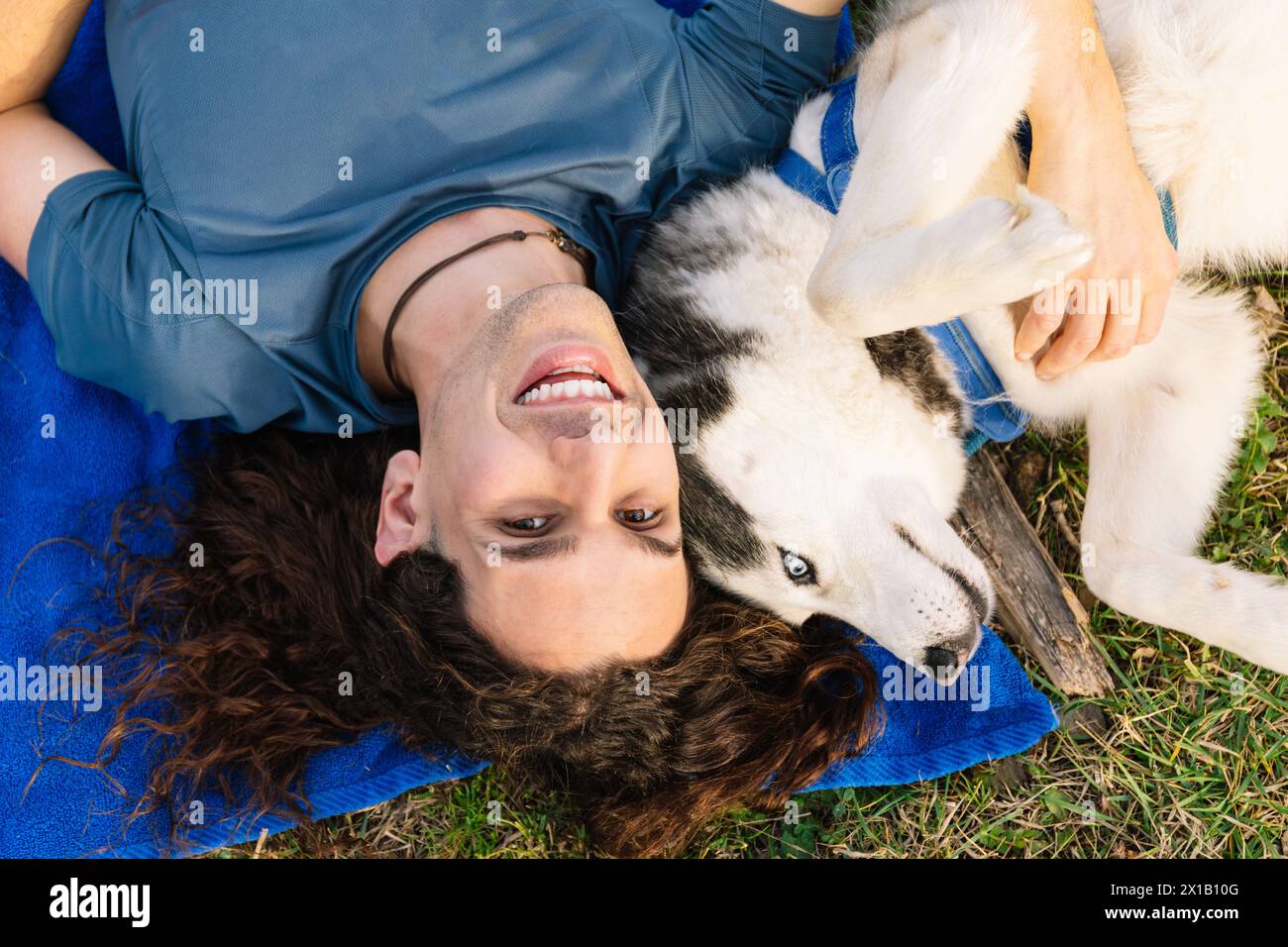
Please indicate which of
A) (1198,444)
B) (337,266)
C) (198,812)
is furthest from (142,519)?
(1198,444)

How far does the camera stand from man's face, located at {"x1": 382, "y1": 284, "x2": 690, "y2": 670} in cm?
233

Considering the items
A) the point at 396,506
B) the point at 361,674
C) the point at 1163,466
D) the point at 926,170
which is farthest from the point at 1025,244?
the point at 361,674

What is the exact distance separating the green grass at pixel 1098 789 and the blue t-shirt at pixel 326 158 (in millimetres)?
1656

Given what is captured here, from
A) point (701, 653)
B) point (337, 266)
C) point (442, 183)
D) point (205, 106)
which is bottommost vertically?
point (701, 653)

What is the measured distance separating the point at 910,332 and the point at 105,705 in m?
3.01

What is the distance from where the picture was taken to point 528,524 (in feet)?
8.08

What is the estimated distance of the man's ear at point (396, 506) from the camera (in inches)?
110

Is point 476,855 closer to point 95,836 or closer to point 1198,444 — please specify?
point 95,836

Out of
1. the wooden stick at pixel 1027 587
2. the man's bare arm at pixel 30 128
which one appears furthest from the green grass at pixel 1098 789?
the man's bare arm at pixel 30 128

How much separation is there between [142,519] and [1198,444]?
365 cm

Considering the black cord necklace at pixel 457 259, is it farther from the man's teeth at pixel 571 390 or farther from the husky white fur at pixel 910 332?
the man's teeth at pixel 571 390

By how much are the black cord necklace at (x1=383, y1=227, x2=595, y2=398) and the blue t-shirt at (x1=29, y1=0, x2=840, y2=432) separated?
55 millimetres

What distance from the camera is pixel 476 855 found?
11.5 ft

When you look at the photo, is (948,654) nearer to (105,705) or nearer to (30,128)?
(105,705)
